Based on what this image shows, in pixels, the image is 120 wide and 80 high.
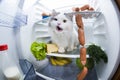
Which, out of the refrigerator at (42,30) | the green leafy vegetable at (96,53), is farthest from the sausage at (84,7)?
the green leafy vegetable at (96,53)

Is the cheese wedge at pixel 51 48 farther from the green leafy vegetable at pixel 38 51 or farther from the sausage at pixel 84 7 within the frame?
the sausage at pixel 84 7

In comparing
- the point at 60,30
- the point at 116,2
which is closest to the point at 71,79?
the point at 60,30

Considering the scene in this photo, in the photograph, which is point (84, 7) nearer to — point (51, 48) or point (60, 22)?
point (60, 22)

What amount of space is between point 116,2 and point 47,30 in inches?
14.1

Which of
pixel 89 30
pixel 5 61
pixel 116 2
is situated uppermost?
pixel 116 2

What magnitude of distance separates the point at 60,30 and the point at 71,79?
0.28 meters

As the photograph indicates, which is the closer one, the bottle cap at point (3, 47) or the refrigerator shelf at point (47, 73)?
the bottle cap at point (3, 47)

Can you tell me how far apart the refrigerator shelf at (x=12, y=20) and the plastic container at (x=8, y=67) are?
0.11 m

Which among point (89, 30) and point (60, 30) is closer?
point (60, 30)

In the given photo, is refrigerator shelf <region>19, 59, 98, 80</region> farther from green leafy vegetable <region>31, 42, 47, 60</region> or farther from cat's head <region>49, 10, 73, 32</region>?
cat's head <region>49, 10, 73, 32</region>

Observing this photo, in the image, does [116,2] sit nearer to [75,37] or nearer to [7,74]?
[75,37]

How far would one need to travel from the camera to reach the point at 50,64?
999 millimetres

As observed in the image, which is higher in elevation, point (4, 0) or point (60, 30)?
point (4, 0)

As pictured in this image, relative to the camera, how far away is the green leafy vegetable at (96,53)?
917 millimetres
